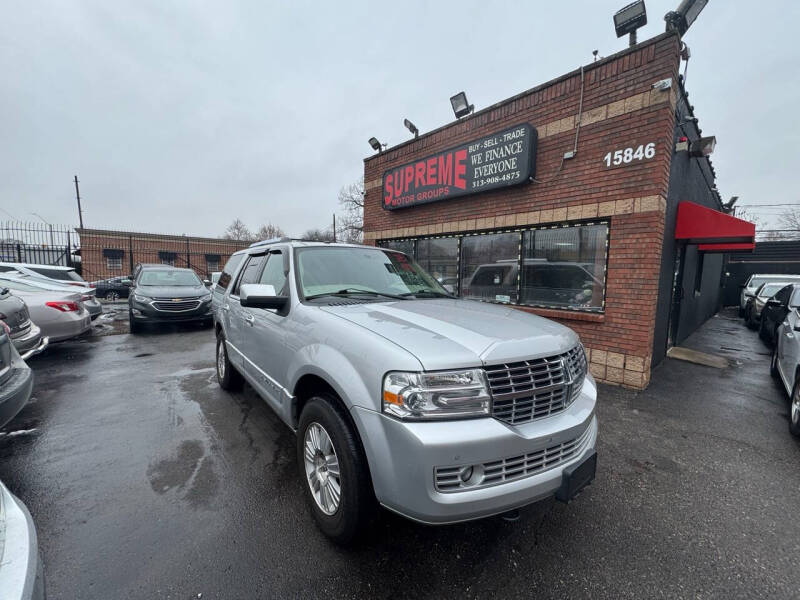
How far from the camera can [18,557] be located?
1.15m

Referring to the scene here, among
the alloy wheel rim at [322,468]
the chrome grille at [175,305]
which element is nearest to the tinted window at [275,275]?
the alloy wheel rim at [322,468]

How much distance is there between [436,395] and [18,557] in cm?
158

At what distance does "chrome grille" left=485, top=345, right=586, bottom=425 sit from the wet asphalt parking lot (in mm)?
923

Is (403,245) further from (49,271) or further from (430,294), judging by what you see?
(49,271)

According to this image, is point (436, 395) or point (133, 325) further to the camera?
point (133, 325)

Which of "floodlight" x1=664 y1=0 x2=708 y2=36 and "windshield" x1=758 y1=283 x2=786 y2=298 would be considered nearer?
"floodlight" x1=664 y1=0 x2=708 y2=36

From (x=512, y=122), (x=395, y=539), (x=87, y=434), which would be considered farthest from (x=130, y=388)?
(x=512, y=122)

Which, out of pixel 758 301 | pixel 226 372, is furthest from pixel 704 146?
pixel 758 301

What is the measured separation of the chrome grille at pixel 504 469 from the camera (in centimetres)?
166

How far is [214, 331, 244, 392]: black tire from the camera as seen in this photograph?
4.57 metres

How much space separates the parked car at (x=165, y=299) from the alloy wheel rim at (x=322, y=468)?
821 centimetres

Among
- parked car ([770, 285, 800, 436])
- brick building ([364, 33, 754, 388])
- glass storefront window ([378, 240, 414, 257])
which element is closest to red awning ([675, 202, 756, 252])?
brick building ([364, 33, 754, 388])

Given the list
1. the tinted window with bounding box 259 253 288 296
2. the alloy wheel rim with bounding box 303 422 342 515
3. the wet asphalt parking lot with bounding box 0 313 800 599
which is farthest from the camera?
the tinted window with bounding box 259 253 288 296

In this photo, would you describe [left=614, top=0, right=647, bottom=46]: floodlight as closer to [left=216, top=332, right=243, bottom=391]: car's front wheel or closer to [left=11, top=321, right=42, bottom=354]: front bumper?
[left=216, top=332, right=243, bottom=391]: car's front wheel
